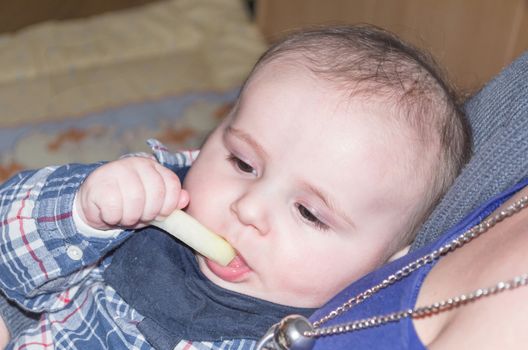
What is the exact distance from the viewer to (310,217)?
0.94 meters

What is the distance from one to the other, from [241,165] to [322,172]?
0.32ft

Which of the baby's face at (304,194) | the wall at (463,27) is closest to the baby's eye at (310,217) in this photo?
the baby's face at (304,194)

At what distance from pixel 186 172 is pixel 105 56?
145cm

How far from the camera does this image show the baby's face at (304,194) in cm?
92

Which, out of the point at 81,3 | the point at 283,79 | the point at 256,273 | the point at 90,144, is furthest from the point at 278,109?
the point at 81,3

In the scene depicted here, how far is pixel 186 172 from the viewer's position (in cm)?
110

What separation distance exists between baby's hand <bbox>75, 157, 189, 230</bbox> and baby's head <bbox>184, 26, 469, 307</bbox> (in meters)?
0.06

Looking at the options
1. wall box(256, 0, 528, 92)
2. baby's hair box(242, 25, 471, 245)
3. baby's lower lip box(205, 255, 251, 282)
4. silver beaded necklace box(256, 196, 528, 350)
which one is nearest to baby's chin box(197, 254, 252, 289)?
baby's lower lip box(205, 255, 251, 282)

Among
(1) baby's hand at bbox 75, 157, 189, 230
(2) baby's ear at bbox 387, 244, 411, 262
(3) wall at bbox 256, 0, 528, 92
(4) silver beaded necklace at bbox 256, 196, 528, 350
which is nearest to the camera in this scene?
(4) silver beaded necklace at bbox 256, 196, 528, 350

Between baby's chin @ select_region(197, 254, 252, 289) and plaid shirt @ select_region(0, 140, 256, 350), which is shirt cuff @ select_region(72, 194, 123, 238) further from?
baby's chin @ select_region(197, 254, 252, 289)

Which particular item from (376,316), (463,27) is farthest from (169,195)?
(463,27)

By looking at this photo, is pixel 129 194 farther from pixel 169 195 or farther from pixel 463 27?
pixel 463 27

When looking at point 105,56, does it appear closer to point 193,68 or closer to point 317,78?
point 193,68

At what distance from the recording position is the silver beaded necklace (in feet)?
2.57
